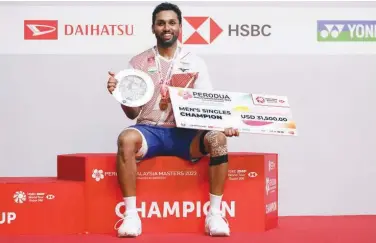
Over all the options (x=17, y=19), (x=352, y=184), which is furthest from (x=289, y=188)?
(x=17, y=19)

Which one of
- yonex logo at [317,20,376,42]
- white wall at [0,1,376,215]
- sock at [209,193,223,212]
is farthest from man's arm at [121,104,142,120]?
yonex logo at [317,20,376,42]

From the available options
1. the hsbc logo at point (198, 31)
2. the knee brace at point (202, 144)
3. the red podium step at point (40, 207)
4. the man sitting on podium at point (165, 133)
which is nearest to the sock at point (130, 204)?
the man sitting on podium at point (165, 133)

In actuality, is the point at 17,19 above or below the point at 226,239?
above

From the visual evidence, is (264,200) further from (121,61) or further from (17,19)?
(17,19)

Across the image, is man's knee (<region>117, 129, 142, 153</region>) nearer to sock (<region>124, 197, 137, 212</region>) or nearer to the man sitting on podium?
the man sitting on podium

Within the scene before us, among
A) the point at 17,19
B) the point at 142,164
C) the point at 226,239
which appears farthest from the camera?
the point at 17,19

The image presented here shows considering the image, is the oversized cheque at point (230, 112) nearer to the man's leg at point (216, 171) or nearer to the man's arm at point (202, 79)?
the man's leg at point (216, 171)

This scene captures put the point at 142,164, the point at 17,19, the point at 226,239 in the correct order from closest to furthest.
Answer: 1. the point at 226,239
2. the point at 142,164
3. the point at 17,19

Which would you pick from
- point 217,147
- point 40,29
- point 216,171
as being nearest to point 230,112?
point 217,147

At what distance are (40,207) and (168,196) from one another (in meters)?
0.63

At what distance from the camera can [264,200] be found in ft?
11.4

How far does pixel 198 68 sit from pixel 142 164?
580mm

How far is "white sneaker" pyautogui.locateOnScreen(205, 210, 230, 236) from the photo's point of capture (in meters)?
3.20

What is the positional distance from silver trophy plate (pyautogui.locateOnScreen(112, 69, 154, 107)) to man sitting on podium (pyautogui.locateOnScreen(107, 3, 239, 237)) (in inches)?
2.0
